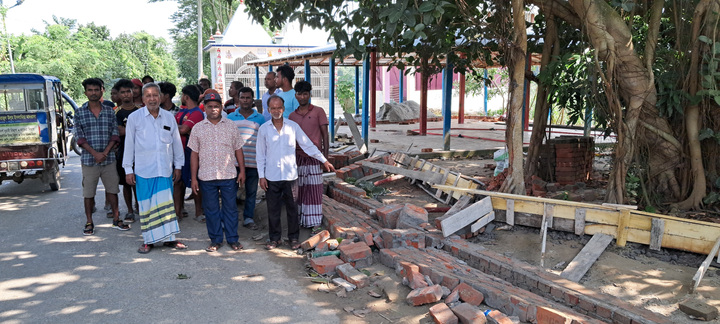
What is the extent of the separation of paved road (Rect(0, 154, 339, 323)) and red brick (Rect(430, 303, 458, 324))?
704mm

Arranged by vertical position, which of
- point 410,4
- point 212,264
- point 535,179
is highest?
point 410,4

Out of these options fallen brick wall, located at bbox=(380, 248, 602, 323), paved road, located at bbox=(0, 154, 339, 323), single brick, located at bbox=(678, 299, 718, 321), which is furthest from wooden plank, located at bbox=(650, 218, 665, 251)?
paved road, located at bbox=(0, 154, 339, 323)

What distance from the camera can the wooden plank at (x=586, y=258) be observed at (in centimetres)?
426

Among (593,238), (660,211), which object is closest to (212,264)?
(593,238)

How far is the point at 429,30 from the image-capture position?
289 inches

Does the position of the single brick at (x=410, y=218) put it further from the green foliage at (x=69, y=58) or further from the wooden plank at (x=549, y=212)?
the green foliage at (x=69, y=58)

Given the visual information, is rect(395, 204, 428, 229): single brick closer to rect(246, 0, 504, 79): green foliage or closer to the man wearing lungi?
the man wearing lungi

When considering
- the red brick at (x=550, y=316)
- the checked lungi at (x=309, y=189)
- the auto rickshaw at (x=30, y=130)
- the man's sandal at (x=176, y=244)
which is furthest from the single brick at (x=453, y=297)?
the auto rickshaw at (x=30, y=130)

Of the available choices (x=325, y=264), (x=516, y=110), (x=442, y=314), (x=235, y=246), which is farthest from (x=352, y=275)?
(x=516, y=110)

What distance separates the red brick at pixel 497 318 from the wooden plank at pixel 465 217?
158cm

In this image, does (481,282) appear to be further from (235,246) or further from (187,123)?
(187,123)

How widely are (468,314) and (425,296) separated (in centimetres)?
42

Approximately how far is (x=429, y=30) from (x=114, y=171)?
4.67 metres

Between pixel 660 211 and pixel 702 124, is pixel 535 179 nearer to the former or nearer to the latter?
pixel 660 211
